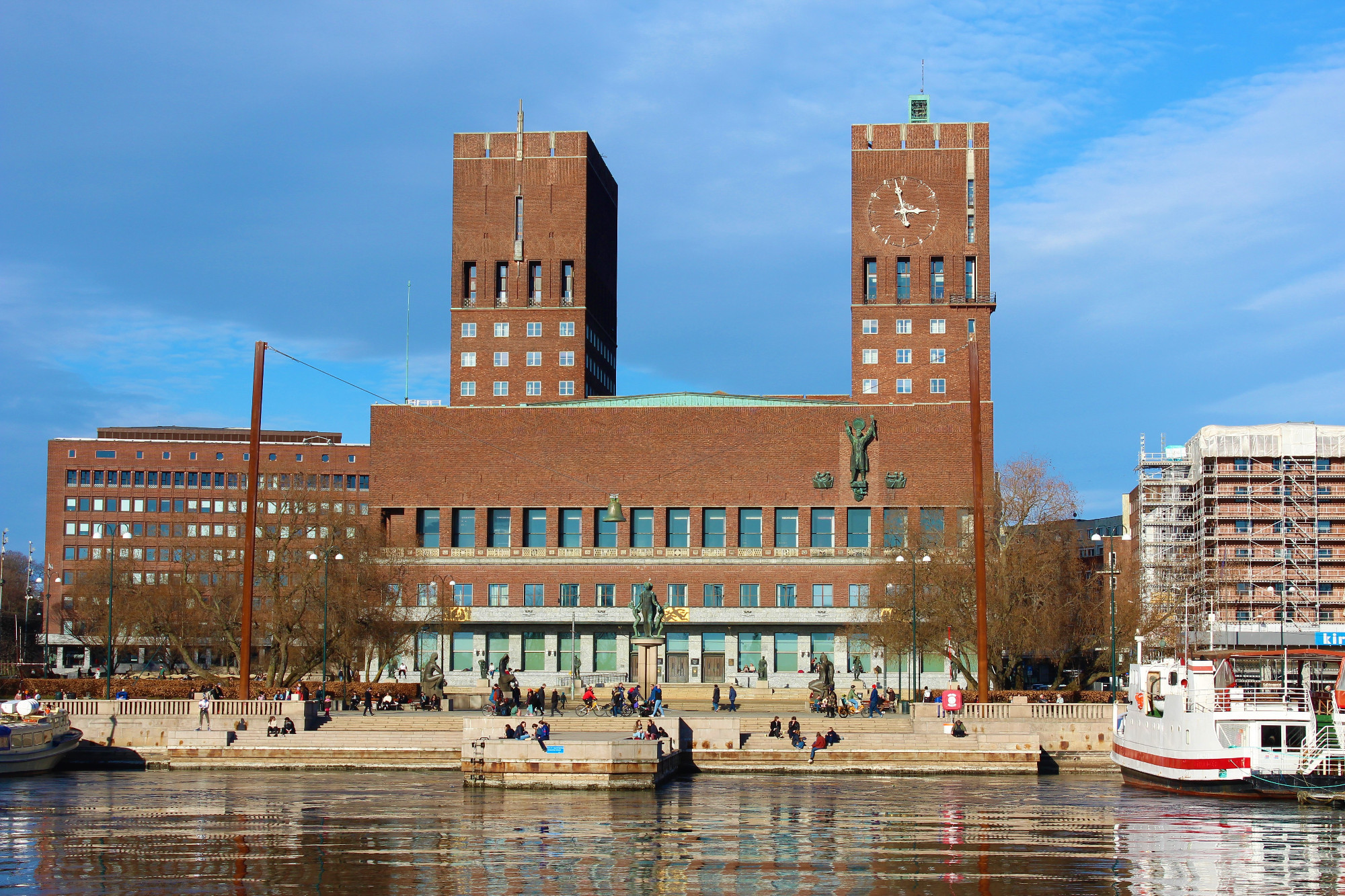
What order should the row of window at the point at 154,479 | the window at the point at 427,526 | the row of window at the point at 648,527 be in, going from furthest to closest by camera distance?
the row of window at the point at 154,479
the window at the point at 427,526
the row of window at the point at 648,527

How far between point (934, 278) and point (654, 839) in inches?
3510

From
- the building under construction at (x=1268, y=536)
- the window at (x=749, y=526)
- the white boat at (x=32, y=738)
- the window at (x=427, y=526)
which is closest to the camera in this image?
the white boat at (x=32, y=738)

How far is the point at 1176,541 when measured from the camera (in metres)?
128

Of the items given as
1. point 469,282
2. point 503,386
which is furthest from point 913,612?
point 469,282

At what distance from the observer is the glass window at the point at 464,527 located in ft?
373

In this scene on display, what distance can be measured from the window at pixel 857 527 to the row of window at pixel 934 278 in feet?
65.8

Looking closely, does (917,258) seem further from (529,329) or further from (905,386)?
(529,329)

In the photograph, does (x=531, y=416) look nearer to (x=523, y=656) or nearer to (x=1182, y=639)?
(x=523, y=656)

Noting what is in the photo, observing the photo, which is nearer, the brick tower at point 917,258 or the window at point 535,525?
the window at point 535,525

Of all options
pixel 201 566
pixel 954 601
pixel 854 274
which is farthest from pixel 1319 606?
pixel 201 566

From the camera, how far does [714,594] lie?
110 metres

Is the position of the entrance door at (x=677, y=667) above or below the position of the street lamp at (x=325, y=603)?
below

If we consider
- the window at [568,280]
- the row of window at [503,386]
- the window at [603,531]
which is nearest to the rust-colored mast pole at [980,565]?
the window at [603,531]

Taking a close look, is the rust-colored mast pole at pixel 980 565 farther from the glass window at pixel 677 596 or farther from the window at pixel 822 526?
the glass window at pixel 677 596
